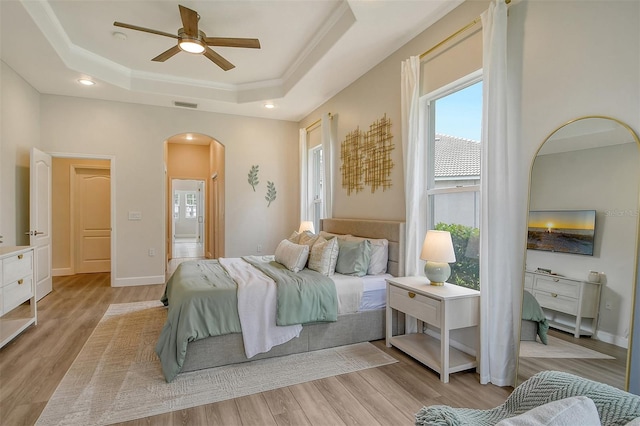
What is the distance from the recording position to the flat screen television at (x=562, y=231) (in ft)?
6.23

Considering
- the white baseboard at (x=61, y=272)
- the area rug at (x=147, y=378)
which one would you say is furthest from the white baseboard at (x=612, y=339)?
the white baseboard at (x=61, y=272)

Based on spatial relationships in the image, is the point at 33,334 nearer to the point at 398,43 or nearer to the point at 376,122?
the point at 376,122

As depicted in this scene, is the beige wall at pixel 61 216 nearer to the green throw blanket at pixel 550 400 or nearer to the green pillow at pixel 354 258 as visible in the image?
the green pillow at pixel 354 258

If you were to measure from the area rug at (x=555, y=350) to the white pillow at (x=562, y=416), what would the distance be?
1.22m

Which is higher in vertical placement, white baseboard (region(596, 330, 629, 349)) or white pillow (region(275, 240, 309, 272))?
white pillow (region(275, 240, 309, 272))

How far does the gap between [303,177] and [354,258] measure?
2.91 m

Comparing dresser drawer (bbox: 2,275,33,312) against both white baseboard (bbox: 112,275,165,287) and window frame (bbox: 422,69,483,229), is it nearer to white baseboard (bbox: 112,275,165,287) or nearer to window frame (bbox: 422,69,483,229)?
white baseboard (bbox: 112,275,165,287)

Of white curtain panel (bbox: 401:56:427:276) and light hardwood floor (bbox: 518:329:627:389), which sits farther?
white curtain panel (bbox: 401:56:427:276)

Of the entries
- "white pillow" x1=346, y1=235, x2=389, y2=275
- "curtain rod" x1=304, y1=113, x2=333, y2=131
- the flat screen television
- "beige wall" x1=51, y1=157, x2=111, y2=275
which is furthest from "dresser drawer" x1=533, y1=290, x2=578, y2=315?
"beige wall" x1=51, y1=157, x2=111, y2=275

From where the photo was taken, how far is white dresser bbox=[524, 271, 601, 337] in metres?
1.87

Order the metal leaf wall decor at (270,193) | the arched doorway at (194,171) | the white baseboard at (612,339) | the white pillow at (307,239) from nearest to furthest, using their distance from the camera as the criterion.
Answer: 1. the white baseboard at (612,339)
2. the white pillow at (307,239)
3. the metal leaf wall decor at (270,193)
4. the arched doorway at (194,171)

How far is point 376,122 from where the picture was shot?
404cm

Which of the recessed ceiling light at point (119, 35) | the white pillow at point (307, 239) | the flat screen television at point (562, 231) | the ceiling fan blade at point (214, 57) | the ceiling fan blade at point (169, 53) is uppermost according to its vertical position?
the recessed ceiling light at point (119, 35)

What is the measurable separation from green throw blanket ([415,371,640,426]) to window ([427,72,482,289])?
1754mm
